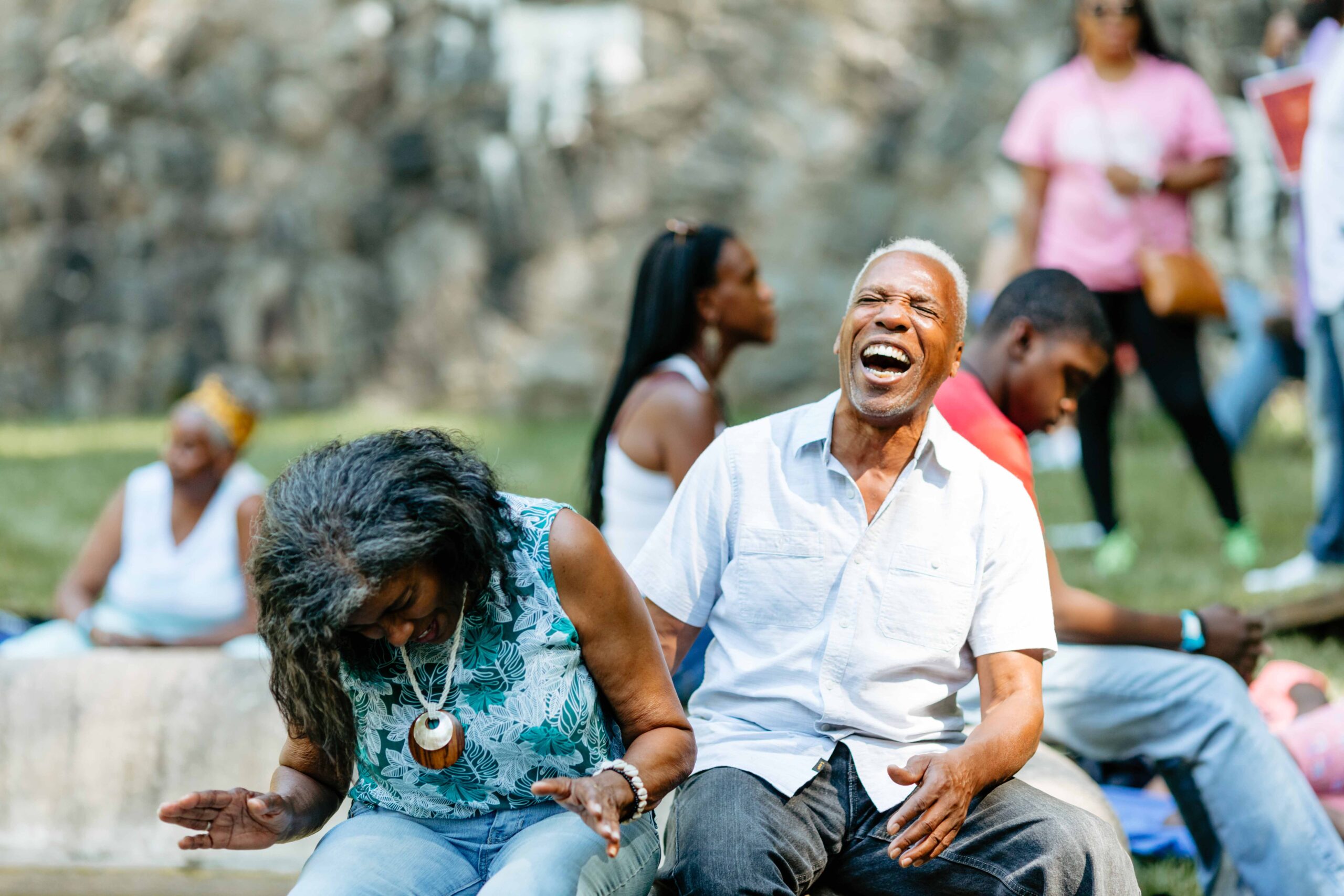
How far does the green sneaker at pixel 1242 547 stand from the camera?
5.59 metres

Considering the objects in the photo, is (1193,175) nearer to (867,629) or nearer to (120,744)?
(867,629)

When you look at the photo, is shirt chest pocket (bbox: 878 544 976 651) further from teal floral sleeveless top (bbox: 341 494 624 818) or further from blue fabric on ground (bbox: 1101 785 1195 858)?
blue fabric on ground (bbox: 1101 785 1195 858)

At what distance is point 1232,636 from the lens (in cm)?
319

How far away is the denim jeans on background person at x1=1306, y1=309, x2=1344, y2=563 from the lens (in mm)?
5324

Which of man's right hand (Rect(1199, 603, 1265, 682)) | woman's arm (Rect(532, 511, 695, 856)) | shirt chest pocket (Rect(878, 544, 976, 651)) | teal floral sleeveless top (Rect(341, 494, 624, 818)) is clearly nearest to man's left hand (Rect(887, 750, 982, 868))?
shirt chest pocket (Rect(878, 544, 976, 651))

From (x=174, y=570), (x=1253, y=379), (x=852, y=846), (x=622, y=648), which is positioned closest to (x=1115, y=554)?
(x=1253, y=379)

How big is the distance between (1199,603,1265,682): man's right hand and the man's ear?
738mm

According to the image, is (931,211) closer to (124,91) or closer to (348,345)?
(348,345)

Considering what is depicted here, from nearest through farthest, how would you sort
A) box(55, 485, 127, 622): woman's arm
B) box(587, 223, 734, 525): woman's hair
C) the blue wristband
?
the blue wristband
box(587, 223, 734, 525): woman's hair
box(55, 485, 127, 622): woman's arm

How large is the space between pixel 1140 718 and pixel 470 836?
1.51 metres

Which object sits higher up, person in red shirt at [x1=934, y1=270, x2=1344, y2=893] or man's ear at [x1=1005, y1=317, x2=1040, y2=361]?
man's ear at [x1=1005, y1=317, x2=1040, y2=361]

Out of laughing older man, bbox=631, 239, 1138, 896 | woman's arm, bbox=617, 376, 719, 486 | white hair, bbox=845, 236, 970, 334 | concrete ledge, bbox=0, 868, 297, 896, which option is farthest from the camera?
woman's arm, bbox=617, 376, 719, 486

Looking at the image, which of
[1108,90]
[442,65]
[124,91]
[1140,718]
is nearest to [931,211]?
[442,65]

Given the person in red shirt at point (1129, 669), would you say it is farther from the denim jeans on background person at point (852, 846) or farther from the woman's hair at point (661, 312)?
the woman's hair at point (661, 312)
